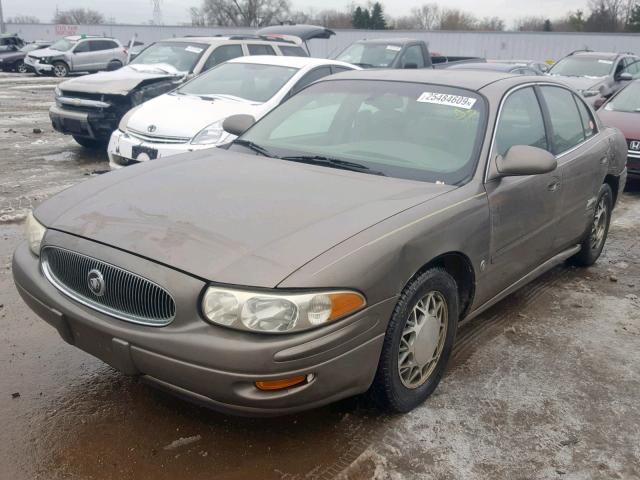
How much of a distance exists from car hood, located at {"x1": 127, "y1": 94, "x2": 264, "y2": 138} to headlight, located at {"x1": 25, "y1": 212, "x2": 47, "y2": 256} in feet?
12.4

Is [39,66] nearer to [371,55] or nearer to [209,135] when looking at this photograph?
[371,55]

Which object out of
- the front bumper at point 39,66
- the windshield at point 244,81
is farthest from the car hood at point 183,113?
the front bumper at point 39,66

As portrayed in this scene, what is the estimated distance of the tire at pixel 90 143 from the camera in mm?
9094

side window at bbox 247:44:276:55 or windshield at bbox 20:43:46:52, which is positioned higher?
windshield at bbox 20:43:46:52

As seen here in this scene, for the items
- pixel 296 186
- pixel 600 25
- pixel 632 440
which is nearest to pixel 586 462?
pixel 632 440

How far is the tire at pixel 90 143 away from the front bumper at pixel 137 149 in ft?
7.65

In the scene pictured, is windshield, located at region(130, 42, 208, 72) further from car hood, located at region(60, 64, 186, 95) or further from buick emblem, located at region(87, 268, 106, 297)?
buick emblem, located at region(87, 268, 106, 297)

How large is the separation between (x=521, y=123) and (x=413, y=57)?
9075mm

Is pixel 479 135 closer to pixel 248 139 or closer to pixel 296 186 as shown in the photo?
pixel 296 186

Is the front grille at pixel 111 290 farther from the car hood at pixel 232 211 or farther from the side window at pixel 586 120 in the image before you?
the side window at pixel 586 120

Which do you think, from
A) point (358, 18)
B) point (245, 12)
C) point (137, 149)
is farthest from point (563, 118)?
point (245, 12)

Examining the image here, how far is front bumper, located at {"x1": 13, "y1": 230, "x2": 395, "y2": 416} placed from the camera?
228cm

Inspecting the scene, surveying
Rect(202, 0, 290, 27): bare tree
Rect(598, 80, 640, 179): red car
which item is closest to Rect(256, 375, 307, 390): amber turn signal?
Rect(598, 80, 640, 179): red car

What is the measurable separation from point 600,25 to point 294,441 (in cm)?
6798
